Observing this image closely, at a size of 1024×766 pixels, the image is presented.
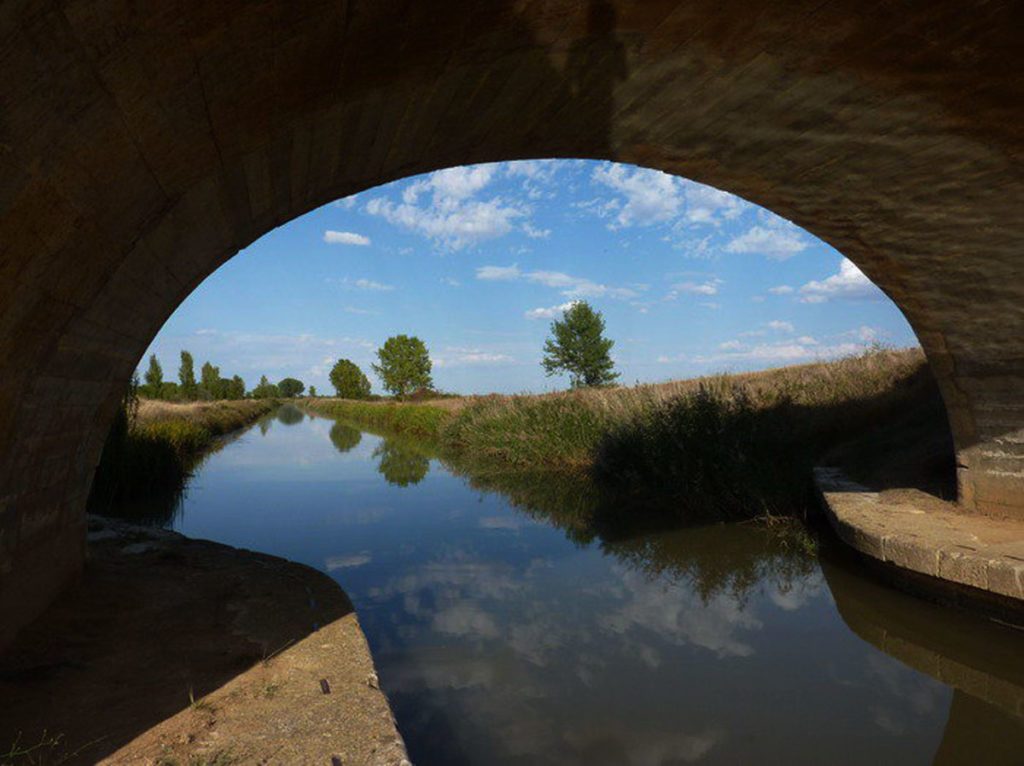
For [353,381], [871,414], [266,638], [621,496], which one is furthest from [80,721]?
[353,381]

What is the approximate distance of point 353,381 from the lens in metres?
76.0

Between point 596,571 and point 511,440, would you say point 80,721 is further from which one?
point 511,440

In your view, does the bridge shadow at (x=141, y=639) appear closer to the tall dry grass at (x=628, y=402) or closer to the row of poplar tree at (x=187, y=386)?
the tall dry grass at (x=628, y=402)

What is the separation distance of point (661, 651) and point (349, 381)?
74.5 meters

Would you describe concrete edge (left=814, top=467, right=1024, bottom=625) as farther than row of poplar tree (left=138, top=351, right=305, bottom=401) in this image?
No

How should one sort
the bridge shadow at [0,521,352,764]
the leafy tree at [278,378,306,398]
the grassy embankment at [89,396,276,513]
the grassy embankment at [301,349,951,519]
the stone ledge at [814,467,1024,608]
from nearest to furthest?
the bridge shadow at [0,521,352,764], the stone ledge at [814,467,1024,608], the grassy embankment at [301,349,951,519], the grassy embankment at [89,396,276,513], the leafy tree at [278,378,306,398]

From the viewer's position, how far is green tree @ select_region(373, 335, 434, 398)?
5166 cm

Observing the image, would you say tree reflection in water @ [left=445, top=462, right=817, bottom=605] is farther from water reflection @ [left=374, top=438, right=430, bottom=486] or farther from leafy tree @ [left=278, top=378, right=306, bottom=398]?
leafy tree @ [left=278, top=378, right=306, bottom=398]

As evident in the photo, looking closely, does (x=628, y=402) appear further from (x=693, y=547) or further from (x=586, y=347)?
(x=586, y=347)

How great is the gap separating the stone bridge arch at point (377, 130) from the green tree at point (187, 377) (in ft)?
194

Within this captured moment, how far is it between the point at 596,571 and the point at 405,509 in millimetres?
4737

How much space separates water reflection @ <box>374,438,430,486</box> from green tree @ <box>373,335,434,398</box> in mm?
27670

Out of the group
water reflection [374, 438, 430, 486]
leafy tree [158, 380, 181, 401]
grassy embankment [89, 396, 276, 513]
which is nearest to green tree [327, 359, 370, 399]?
leafy tree [158, 380, 181, 401]

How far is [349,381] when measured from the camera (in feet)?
249
